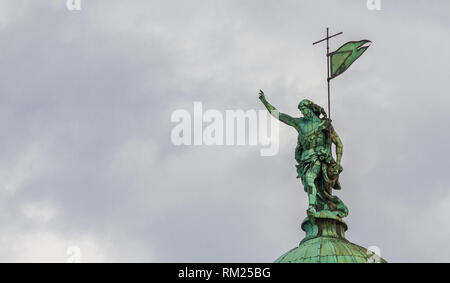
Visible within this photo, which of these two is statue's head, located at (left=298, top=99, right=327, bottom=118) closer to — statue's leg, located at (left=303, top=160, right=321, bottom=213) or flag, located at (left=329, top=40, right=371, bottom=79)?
flag, located at (left=329, top=40, right=371, bottom=79)

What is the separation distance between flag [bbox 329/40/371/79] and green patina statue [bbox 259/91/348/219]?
7.93 ft

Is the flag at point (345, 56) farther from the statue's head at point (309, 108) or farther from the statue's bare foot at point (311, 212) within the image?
the statue's bare foot at point (311, 212)

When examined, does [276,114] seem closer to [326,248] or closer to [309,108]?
[309,108]

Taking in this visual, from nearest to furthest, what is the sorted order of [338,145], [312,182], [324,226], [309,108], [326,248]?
[326,248] → [324,226] → [312,182] → [309,108] → [338,145]

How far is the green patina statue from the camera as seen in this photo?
98125 millimetres

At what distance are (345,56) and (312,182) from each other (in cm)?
712

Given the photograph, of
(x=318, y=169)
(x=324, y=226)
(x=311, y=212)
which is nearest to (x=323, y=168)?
(x=318, y=169)

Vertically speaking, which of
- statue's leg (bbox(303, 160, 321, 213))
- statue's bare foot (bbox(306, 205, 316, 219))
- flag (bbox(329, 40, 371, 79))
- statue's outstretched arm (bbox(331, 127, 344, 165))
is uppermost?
flag (bbox(329, 40, 371, 79))

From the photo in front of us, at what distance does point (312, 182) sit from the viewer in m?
98.0

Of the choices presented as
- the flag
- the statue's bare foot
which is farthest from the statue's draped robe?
the flag

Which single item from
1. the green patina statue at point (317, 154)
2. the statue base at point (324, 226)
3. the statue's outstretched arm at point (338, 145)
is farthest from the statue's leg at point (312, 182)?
the statue's outstretched arm at point (338, 145)
